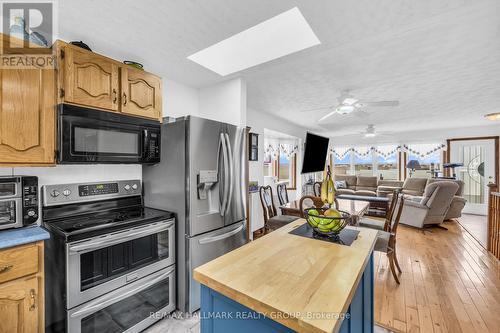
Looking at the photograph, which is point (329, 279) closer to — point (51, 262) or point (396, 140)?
point (51, 262)

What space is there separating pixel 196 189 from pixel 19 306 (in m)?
1.25

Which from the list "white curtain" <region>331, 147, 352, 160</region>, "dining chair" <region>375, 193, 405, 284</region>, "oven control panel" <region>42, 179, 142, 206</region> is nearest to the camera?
"oven control panel" <region>42, 179, 142, 206</region>

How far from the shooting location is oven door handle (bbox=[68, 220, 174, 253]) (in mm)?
1401

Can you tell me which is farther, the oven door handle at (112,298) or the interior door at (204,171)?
the interior door at (204,171)

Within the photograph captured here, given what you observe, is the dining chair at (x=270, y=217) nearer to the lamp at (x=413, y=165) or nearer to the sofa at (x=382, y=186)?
the sofa at (x=382, y=186)

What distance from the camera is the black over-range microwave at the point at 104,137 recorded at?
1562mm

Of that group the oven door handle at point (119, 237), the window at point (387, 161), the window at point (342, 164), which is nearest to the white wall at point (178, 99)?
the oven door handle at point (119, 237)

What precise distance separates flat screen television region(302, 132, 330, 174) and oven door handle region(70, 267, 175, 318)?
9.52 feet

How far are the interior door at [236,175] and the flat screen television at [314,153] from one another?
1.75 metres

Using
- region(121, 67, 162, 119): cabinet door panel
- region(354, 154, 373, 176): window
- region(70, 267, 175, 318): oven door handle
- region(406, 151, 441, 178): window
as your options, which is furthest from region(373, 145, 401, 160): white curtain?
region(70, 267, 175, 318): oven door handle

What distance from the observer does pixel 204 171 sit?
2.01 metres

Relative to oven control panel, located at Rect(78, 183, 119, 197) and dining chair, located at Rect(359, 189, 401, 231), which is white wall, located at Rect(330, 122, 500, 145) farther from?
oven control panel, located at Rect(78, 183, 119, 197)

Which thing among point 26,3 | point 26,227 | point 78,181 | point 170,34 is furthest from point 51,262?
point 170,34

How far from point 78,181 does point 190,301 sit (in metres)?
1.42
